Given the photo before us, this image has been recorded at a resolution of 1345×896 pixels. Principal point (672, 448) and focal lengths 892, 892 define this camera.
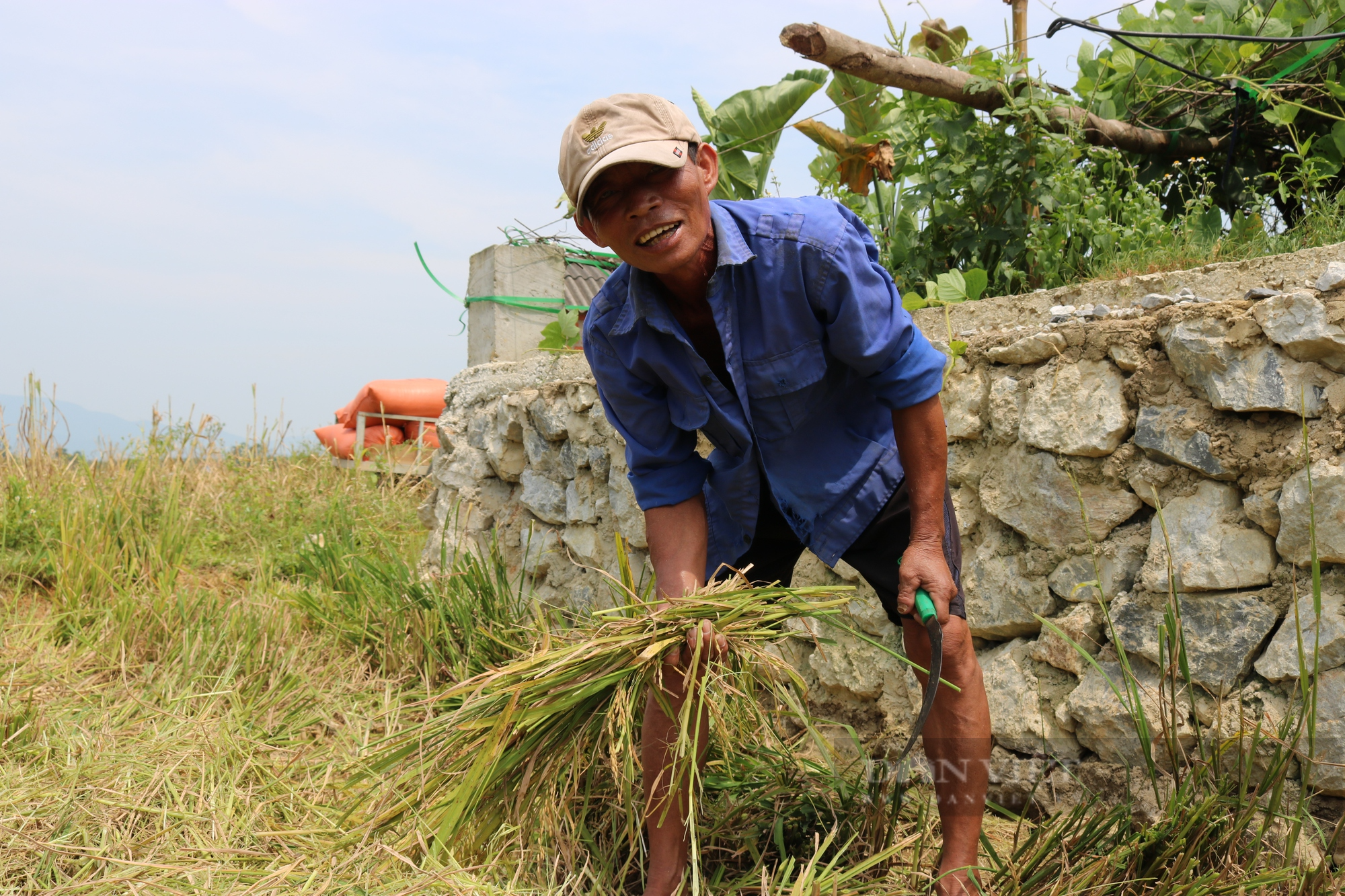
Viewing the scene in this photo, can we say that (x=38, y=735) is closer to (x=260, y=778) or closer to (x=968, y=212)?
(x=260, y=778)

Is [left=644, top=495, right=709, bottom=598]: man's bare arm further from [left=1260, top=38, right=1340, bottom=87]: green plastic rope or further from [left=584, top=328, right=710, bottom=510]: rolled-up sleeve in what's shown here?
[left=1260, top=38, right=1340, bottom=87]: green plastic rope

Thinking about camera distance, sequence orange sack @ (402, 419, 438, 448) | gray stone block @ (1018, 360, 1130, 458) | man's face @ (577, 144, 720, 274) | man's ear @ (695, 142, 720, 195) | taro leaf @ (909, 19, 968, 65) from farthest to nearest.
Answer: orange sack @ (402, 419, 438, 448) < taro leaf @ (909, 19, 968, 65) < gray stone block @ (1018, 360, 1130, 458) < man's ear @ (695, 142, 720, 195) < man's face @ (577, 144, 720, 274)

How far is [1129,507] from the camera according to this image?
2.21 metres

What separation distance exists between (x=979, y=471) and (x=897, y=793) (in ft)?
3.05

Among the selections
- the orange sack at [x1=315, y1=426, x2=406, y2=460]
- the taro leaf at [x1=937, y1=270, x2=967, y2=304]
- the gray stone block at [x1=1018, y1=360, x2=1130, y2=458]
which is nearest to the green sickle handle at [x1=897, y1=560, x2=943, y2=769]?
the gray stone block at [x1=1018, y1=360, x2=1130, y2=458]

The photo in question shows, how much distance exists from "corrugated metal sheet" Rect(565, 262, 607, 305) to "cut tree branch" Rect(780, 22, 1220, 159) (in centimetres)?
279

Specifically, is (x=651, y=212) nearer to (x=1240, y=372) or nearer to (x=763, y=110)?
(x=1240, y=372)

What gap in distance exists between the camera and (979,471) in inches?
98.3

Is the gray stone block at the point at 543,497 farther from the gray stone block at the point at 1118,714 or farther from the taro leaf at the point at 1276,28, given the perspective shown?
the taro leaf at the point at 1276,28

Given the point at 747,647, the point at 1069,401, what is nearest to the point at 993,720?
the point at 1069,401

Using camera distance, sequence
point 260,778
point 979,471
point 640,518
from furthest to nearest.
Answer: point 640,518, point 260,778, point 979,471

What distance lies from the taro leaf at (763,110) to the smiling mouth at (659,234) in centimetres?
259

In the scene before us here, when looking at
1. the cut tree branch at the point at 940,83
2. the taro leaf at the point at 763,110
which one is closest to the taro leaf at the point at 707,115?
the taro leaf at the point at 763,110

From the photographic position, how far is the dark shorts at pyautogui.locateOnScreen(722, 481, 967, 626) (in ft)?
6.32
